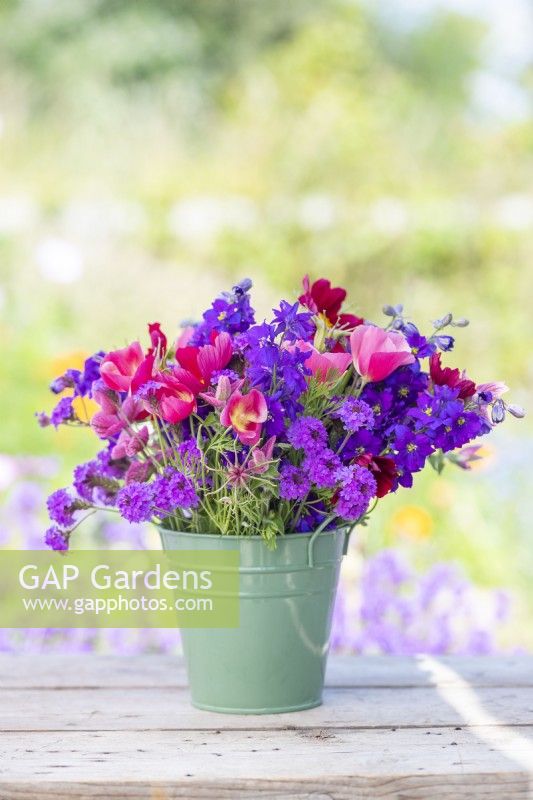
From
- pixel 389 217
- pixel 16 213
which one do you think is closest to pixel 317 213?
pixel 389 217

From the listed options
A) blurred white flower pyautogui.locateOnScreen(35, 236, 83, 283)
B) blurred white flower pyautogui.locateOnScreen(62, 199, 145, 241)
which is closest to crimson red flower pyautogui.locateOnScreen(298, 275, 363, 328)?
blurred white flower pyautogui.locateOnScreen(35, 236, 83, 283)

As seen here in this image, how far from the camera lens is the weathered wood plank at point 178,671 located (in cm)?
128

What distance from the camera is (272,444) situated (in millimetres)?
1047

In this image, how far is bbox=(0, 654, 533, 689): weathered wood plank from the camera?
128 cm

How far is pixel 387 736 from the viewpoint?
106 centimetres

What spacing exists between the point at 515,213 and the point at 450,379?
478 cm

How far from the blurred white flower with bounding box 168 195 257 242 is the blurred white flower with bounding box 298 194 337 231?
276 mm

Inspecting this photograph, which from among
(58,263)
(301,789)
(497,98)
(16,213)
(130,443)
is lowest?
(301,789)

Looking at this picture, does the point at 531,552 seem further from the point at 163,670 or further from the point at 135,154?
the point at 135,154

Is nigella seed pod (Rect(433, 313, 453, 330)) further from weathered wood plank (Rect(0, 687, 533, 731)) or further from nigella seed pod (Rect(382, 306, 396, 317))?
weathered wood plank (Rect(0, 687, 533, 731))

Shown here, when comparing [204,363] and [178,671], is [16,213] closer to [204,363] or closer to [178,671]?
[178,671]

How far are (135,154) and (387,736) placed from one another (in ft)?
19.5

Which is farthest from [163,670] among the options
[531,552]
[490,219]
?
[490,219]

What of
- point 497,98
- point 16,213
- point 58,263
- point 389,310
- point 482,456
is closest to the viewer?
point 389,310
